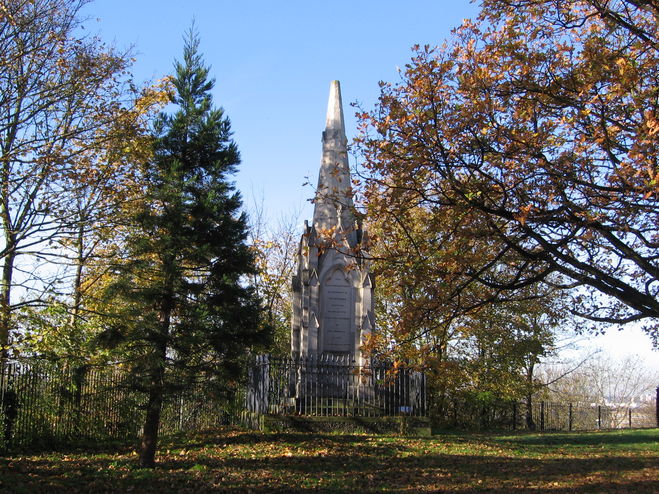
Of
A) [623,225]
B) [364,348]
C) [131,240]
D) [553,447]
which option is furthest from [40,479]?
[553,447]

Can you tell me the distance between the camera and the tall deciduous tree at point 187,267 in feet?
38.9

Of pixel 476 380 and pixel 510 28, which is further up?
pixel 510 28

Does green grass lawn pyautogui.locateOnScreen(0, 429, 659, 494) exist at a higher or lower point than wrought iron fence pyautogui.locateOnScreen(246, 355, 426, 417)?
lower

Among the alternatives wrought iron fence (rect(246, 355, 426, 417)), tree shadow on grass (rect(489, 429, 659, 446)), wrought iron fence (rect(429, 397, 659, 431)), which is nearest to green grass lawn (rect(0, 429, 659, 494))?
wrought iron fence (rect(246, 355, 426, 417))

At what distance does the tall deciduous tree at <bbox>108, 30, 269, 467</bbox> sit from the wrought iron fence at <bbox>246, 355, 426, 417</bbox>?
353 centimetres

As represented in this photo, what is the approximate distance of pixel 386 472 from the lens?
11219 millimetres

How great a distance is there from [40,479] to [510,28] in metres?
10.1

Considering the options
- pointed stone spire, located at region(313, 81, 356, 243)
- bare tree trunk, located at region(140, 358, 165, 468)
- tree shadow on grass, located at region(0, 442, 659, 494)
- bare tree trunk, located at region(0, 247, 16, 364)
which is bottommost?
tree shadow on grass, located at region(0, 442, 659, 494)

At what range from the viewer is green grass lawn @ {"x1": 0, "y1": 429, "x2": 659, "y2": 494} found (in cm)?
990

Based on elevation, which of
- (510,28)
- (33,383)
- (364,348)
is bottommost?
(33,383)

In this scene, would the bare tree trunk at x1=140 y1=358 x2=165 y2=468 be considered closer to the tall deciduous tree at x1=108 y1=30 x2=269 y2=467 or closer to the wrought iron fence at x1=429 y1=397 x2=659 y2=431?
the tall deciduous tree at x1=108 y1=30 x2=269 y2=467

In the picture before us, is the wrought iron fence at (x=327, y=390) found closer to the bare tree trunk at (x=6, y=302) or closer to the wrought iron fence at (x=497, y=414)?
the bare tree trunk at (x=6, y=302)

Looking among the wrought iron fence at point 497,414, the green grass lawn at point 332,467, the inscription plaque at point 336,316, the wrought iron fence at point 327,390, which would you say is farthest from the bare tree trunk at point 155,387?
the wrought iron fence at point 497,414

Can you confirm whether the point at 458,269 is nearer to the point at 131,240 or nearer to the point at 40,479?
the point at 131,240
